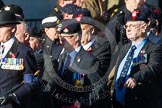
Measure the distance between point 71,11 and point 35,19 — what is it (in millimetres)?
3397

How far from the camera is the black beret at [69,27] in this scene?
257 inches

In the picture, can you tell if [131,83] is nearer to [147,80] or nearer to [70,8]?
[147,80]

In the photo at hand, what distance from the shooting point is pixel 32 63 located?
6051 mm

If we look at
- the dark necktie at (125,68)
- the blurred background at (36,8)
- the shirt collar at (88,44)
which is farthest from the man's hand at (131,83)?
the blurred background at (36,8)

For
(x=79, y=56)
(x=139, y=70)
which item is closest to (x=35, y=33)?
(x=79, y=56)

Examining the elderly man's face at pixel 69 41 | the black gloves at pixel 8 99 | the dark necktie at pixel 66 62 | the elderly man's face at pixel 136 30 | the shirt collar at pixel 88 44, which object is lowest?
the black gloves at pixel 8 99

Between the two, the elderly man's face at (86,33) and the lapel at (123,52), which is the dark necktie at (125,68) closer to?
the lapel at (123,52)

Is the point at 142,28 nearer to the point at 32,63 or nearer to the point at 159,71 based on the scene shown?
the point at 159,71

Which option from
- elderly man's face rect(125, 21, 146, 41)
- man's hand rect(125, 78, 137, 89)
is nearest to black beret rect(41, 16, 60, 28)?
elderly man's face rect(125, 21, 146, 41)

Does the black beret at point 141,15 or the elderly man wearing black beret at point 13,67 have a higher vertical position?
the black beret at point 141,15

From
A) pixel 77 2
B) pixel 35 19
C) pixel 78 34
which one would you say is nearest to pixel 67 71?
pixel 78 34

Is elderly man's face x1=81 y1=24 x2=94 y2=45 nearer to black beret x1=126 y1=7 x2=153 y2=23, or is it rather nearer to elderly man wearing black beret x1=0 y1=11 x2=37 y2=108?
black beret x1=126 y1=7 x2=153 y2=23

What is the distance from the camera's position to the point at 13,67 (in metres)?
5.99

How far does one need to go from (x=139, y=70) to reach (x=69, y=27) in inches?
33.6
